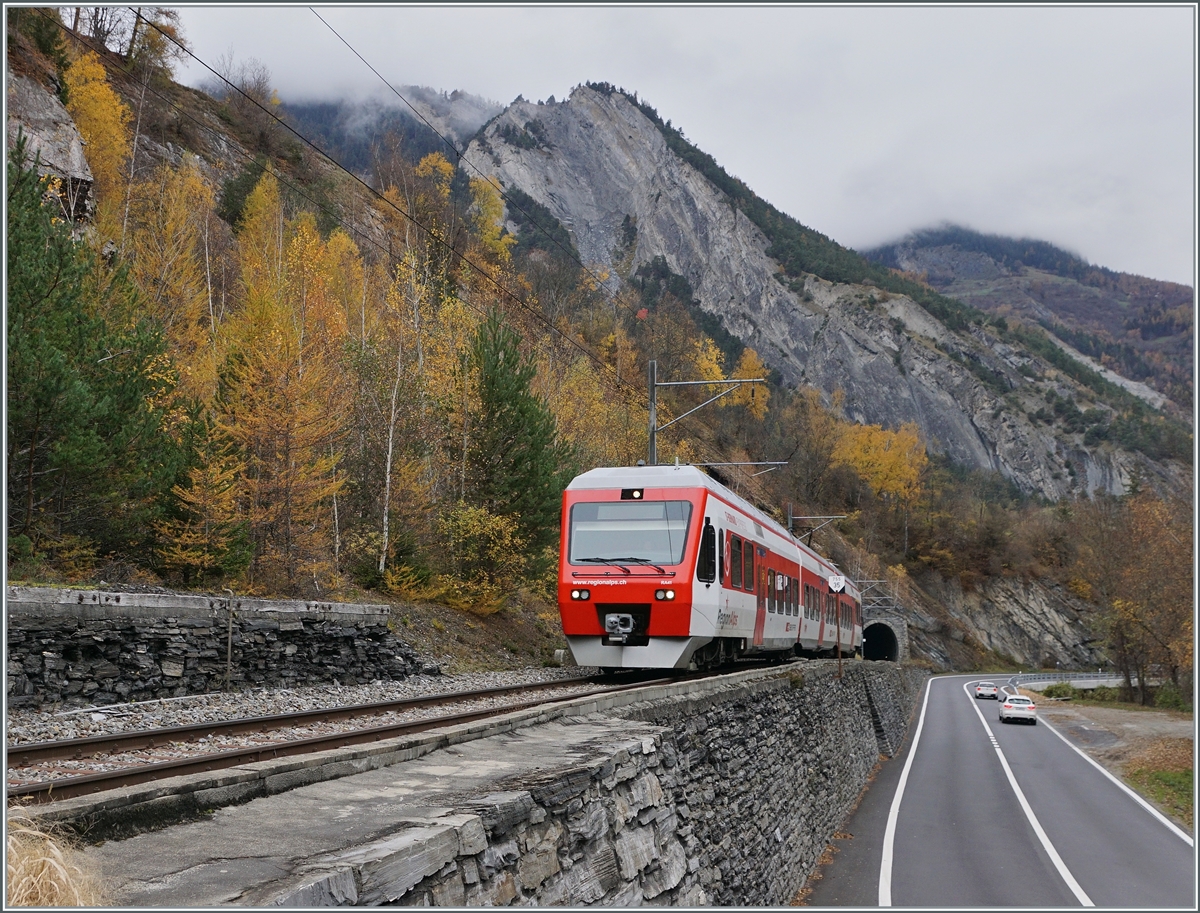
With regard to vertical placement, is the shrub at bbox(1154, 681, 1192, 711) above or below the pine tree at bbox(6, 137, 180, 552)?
below

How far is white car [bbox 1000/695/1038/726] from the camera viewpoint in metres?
42.2

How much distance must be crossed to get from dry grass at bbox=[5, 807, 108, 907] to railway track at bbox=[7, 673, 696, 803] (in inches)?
42.9

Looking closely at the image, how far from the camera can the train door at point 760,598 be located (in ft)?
58.9

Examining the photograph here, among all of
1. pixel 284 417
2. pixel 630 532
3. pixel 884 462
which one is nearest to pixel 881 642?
pixel 884 462

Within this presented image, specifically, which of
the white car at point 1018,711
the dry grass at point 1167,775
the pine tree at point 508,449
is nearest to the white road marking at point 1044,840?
the dry grass at point 1167,775

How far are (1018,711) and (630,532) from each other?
35711 mm

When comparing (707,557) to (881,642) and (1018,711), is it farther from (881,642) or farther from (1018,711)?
(881,642)

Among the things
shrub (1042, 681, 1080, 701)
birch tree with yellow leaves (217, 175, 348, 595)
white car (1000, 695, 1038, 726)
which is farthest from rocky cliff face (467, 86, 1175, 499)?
birch tree with yellow leaves (217, 175, 348, 595)

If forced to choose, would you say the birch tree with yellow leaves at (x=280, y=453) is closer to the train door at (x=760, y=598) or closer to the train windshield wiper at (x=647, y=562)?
the train windshield wiper at (x=647, y=562)

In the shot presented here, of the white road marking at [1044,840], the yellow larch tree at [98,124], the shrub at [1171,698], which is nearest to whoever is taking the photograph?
the white road marking at [1044,840]

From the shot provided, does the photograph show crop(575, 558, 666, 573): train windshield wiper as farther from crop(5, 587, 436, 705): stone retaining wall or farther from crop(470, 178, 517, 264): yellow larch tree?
crop(470, 178, 517, 264): yellow larch tree

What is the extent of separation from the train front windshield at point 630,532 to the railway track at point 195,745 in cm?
277

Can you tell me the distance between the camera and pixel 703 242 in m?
150

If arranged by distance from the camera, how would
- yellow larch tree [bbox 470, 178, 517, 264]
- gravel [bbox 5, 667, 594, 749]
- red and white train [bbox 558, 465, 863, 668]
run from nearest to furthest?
1. gravel [bbox 5, 667, 594, 749]
2. red and white train [bbox 558, 465, 863, 668]
3. yellow larch tree [bbox 470, 178, 517, 264]
